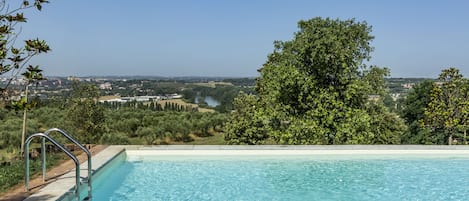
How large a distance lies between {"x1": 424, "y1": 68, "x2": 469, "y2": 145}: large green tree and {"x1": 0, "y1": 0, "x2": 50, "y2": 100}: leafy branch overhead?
1099cm

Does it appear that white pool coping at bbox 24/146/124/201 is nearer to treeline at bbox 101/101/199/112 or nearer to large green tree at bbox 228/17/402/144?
large green tree at bbox 228/17/402/144

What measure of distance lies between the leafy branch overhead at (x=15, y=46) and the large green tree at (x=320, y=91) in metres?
5.95

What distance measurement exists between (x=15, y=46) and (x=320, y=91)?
673 centimetres

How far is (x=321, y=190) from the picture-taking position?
602cm

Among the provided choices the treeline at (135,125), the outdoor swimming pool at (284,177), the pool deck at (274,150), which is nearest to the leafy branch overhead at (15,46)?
the outdoor swimming pool at (284,177)

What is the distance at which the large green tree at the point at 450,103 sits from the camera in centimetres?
1170

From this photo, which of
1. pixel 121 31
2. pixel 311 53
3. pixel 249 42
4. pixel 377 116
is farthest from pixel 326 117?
pixel 121 31

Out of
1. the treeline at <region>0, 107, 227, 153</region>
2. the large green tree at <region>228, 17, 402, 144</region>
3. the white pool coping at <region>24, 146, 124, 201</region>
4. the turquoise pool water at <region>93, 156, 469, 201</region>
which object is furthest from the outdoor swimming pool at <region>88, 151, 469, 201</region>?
the treeline at <region>0, 107, 227, 153</region>

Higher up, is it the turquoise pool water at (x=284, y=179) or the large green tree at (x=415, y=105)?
the large green tree at (x=415, y=105)

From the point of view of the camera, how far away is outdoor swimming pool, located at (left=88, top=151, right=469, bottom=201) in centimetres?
573

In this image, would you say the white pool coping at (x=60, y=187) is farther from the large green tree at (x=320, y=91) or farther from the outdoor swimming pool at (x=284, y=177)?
the large green tree at (x=320, y=91)

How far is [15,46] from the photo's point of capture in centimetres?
412

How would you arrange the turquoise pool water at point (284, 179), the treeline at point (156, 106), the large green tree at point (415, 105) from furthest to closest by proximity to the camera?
1. the treeline at point (156, 106)
2. the large green tree at point (415, 105)
3. the turquoise pool water at point (284, 179)

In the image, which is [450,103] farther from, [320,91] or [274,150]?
[274,150]
